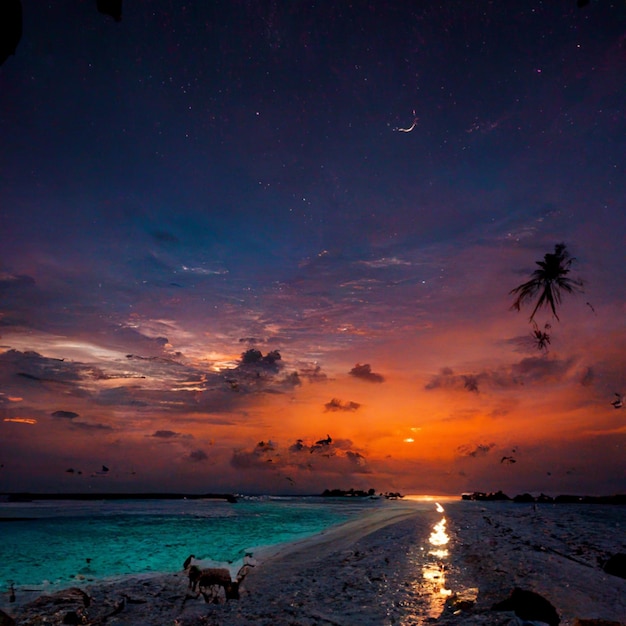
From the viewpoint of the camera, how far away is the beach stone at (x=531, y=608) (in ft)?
31.7

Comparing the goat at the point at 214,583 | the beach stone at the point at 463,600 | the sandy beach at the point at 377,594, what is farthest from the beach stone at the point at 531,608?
the goat at the point at 214,583

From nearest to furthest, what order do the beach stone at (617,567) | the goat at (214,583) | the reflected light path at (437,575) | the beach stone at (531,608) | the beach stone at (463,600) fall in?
the beach stone at (531,608) < the beach stone at (463,600) < the reflected light path at (437,575) < the goat at (214,583) < the beach stone at (617,567)

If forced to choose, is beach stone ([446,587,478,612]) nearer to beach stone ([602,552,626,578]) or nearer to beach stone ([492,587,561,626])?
beach stone ([492,587,561,626])

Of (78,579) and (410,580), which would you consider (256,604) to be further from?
(78,579)

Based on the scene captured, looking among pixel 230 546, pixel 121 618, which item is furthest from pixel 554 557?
pixel 230 546

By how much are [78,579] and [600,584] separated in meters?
22.4

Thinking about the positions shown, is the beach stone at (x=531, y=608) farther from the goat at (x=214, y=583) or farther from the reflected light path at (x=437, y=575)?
the goat at (x=214, y=583)

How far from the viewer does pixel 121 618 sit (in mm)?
12078

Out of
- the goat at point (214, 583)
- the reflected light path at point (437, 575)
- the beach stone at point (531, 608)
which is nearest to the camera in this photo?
the beach stone at point (531, 608)

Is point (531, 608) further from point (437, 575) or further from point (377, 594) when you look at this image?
point (437, 575)

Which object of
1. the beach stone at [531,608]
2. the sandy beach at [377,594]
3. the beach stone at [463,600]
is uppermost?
the beach stone at [531,608]

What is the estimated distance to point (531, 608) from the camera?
9930mm

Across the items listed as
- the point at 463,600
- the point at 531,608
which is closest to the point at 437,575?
the point at 463,600

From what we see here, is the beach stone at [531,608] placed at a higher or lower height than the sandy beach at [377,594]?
higher
